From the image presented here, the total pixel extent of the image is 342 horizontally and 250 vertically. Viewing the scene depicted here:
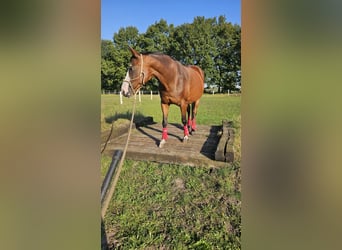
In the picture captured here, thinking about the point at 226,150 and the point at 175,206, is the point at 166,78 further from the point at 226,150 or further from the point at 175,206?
the point at 175,206

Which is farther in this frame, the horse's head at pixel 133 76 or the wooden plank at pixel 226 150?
the wooden plank at pixel 226 150

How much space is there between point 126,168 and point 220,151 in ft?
3.80

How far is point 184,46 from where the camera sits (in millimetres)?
2328

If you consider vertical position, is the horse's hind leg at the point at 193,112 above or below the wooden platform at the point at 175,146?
above

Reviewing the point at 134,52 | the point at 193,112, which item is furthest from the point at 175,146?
the point at 134,52

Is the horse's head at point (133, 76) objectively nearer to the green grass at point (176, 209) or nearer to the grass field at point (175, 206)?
the grass field at point (175, 206)

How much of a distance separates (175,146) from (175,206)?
4.84ft

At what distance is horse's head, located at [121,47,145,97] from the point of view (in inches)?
101

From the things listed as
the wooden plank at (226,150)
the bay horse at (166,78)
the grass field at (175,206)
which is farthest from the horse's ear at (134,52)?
the wooden plank at (226,150)

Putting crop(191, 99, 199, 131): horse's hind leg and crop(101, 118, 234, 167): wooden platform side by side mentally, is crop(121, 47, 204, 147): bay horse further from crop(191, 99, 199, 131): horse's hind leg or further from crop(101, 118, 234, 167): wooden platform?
crop(101, 118, 234, 167): wooden platform

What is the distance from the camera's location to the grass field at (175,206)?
70.6 inches
